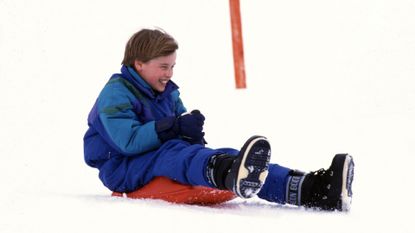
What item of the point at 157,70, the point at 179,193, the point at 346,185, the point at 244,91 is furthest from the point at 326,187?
the point at 244,91

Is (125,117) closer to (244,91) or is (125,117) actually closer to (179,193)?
(179,193)

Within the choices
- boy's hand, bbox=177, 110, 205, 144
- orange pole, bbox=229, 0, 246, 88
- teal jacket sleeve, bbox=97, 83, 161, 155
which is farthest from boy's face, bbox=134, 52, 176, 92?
orange pole, bbox=229, 0, 246, 88

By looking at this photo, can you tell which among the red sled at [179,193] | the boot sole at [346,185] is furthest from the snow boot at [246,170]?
the boot sole at [346,185]

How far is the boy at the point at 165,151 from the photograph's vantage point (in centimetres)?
190

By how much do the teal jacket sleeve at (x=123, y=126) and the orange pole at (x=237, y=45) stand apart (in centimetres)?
343

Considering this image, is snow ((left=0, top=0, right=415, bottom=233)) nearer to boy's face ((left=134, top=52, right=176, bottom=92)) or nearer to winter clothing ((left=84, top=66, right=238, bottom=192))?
winter clothing ((left=84, top=66, right=238, bottom=192))

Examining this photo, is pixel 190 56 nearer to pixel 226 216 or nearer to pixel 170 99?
pixel 170 99

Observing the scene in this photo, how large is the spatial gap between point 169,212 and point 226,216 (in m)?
0.15

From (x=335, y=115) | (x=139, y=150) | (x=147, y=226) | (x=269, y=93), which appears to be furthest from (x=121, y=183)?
(x=269, y=93)

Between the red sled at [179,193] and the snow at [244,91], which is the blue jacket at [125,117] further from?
the snow at [244,91]

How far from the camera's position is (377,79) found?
5.42m

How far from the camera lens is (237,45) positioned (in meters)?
5.62

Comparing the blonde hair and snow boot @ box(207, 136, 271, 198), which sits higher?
the blonde hair

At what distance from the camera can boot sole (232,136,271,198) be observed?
183 centimetres
